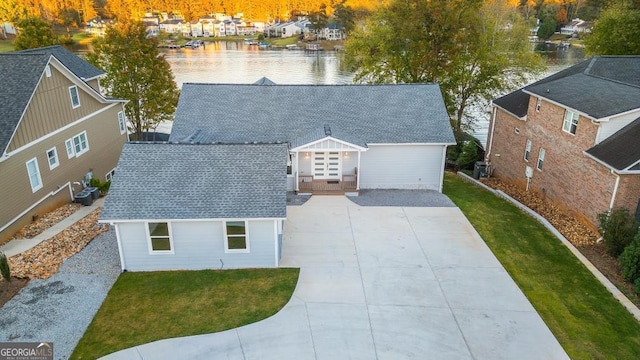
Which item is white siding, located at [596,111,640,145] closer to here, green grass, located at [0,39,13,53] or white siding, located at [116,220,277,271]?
white siding, located at [116,220,277,271]

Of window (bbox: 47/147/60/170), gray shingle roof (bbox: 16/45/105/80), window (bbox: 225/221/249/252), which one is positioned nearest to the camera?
window (bbox: 225/221/249/252)

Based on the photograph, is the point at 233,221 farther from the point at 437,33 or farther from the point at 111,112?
the point at 437,33

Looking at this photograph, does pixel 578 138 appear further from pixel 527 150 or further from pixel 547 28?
pixel 547 28

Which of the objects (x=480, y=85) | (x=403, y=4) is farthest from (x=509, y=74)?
(x=403, y=4)

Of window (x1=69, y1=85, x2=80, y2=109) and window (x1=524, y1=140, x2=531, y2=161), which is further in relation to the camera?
window (x1=524, y1=140, x2=531, y2=161)

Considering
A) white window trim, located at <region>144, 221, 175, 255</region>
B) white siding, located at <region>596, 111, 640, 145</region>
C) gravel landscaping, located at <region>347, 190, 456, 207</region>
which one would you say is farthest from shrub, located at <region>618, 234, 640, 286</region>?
white window trim, located at <region>144, 221, 175, 255</region>

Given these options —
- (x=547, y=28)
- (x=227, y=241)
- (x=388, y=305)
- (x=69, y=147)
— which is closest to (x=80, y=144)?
(x=69, y=147)
